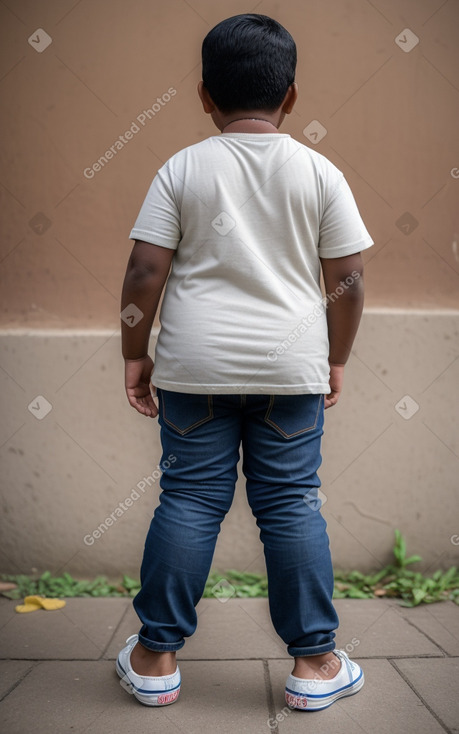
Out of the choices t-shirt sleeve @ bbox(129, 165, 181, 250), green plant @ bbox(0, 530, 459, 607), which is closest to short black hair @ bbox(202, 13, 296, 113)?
t-shirt sleeve @ bbox(129, 165, 181, 250)

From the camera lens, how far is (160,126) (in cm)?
262

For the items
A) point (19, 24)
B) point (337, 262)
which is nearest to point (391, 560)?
point (337, 262)

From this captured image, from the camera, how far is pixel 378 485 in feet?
8.81

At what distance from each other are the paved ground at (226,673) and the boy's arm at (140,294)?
2.59 ft

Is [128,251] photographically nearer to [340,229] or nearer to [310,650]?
[340,229]

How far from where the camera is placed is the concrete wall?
8.56 feet

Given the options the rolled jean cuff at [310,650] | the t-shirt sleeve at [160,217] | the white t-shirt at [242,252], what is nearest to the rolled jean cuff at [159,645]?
the rolled jean cuff at [310,650]

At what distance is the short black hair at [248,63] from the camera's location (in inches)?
64.0

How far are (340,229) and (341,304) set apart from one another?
19cm

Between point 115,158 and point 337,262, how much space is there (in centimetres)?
127

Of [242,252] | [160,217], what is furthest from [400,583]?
[160,217]

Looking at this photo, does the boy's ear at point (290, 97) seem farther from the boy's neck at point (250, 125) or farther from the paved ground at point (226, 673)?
the paved ground at point (226, 673)

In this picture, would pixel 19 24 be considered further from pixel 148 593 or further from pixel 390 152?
pixel 148 593

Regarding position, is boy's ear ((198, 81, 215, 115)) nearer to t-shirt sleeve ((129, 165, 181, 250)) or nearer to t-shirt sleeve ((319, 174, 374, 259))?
t-shirt sleeve ((129, 165, 181, 250))
